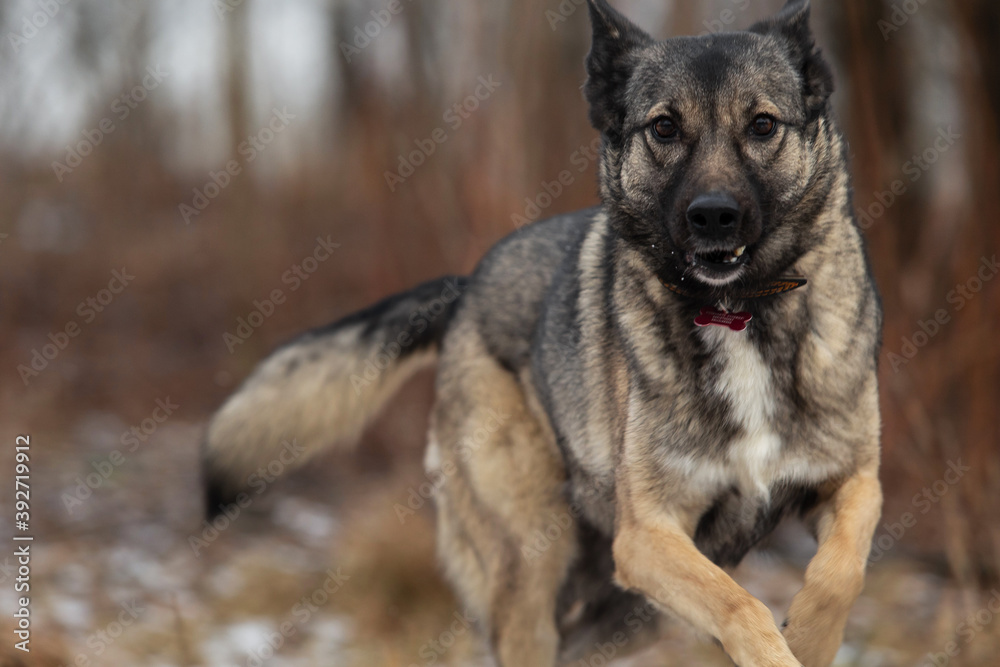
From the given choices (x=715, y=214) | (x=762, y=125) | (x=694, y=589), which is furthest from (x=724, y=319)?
(x=694, y=589)

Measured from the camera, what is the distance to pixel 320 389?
3.87 meters

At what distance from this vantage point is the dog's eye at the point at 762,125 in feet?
8.34

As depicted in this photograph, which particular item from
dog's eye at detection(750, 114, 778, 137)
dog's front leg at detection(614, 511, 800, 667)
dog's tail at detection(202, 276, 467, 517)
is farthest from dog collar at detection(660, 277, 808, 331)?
dog's tail at detection(202, 276, 467, 517)

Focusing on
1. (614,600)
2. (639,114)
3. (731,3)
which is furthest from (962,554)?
(731,3)

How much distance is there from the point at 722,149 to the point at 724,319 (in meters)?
0.48

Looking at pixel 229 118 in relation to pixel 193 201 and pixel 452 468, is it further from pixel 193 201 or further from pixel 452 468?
pixel 452 468

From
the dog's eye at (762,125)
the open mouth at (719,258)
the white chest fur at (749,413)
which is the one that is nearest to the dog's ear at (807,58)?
the dog's eye at (762,125)

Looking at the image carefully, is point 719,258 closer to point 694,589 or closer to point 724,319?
point 724,319

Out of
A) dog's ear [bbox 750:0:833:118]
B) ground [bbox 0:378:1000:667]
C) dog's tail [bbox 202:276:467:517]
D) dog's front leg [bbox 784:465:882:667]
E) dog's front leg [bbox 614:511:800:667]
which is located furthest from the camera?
ground [bbox 0:378:1000:667]

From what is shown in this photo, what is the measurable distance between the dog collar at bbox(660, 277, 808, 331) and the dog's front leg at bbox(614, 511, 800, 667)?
1.95 feet

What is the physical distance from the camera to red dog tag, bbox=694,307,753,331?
8.63 feet

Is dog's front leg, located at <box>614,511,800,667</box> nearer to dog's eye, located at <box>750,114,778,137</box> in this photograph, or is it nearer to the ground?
the ground

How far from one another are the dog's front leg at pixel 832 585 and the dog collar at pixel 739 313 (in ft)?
1.95

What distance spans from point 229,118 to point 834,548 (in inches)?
349
